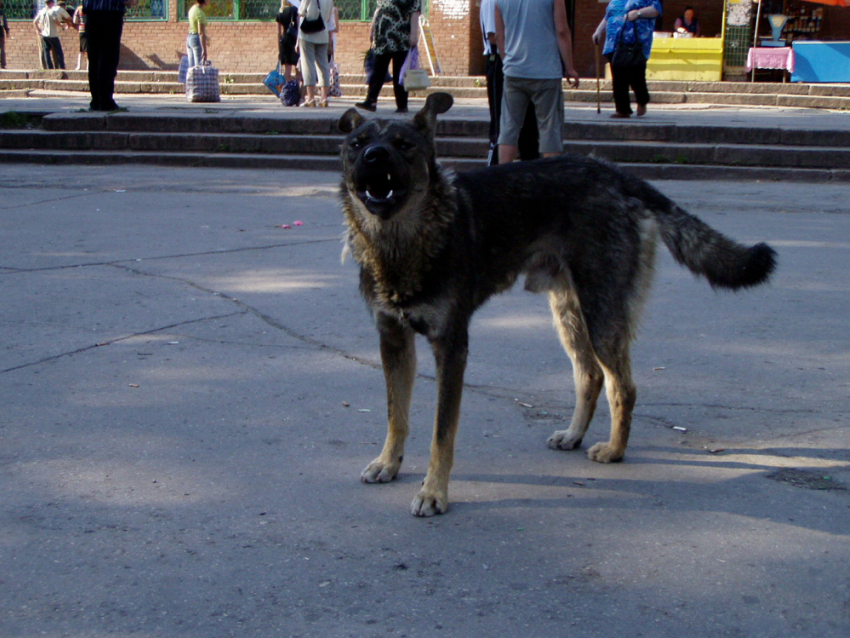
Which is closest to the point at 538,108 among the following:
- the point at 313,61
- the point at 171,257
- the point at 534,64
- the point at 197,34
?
the point at 534,64

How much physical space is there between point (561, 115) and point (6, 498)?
6602mm

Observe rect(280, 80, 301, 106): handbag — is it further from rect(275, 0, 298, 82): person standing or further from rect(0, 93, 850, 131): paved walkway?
rect(275, 0, 298, 82): person standing

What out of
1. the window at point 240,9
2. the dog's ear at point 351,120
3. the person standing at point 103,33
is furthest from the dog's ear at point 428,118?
the window at point 240,9

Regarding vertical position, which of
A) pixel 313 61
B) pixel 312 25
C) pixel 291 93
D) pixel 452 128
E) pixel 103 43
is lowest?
pixel 452 128

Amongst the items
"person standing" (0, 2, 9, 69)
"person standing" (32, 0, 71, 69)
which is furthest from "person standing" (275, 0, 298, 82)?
"person standing" (0, 2, 9, 69)

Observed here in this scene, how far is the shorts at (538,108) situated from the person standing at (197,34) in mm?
11482

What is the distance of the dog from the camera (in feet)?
11.5

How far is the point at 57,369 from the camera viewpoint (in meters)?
4.88

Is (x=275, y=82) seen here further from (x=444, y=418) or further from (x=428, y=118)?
(x=444, y=418)

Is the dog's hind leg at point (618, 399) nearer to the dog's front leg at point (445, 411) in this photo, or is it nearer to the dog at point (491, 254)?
the dog at point (491, 254)

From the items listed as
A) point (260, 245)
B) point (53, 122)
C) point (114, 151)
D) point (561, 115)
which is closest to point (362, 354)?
point (260, 245)

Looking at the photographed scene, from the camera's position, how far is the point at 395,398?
3.75m

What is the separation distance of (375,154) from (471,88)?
18.3m

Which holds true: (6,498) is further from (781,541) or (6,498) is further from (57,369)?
(781,541)
